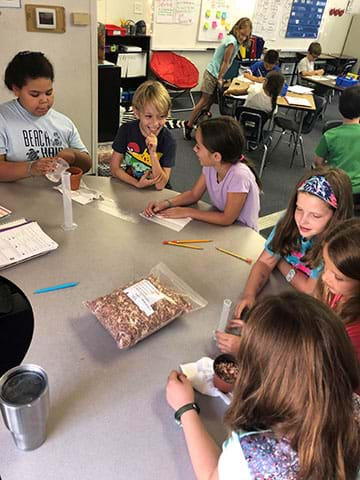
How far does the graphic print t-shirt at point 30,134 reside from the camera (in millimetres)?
1790

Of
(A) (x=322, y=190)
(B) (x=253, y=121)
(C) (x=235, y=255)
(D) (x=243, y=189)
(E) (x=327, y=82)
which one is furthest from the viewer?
(E) (x=327, y=82)

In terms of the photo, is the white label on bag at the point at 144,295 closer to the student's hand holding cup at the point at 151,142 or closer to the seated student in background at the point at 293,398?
the seated student in background at the point at 293,398

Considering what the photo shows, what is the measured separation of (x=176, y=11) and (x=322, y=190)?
538cm

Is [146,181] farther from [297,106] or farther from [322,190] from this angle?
[297,106]

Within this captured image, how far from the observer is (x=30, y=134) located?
1847 millimetres

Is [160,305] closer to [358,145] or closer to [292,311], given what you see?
[292,311]

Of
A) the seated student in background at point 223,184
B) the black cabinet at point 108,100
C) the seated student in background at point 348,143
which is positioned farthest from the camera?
the black cabinet at point 108,100

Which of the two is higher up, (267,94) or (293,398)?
(293,398)

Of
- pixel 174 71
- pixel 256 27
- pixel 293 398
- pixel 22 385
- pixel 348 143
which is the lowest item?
pixel 174 71

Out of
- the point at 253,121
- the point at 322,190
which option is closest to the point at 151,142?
the point at 322,190

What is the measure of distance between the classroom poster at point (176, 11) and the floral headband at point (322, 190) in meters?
5.16

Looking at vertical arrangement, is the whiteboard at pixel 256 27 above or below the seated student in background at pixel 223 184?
above

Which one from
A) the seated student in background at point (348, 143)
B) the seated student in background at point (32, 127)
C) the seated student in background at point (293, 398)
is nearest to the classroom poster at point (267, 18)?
the seated student in background at point (348, 143)

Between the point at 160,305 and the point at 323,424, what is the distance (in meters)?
0.55
